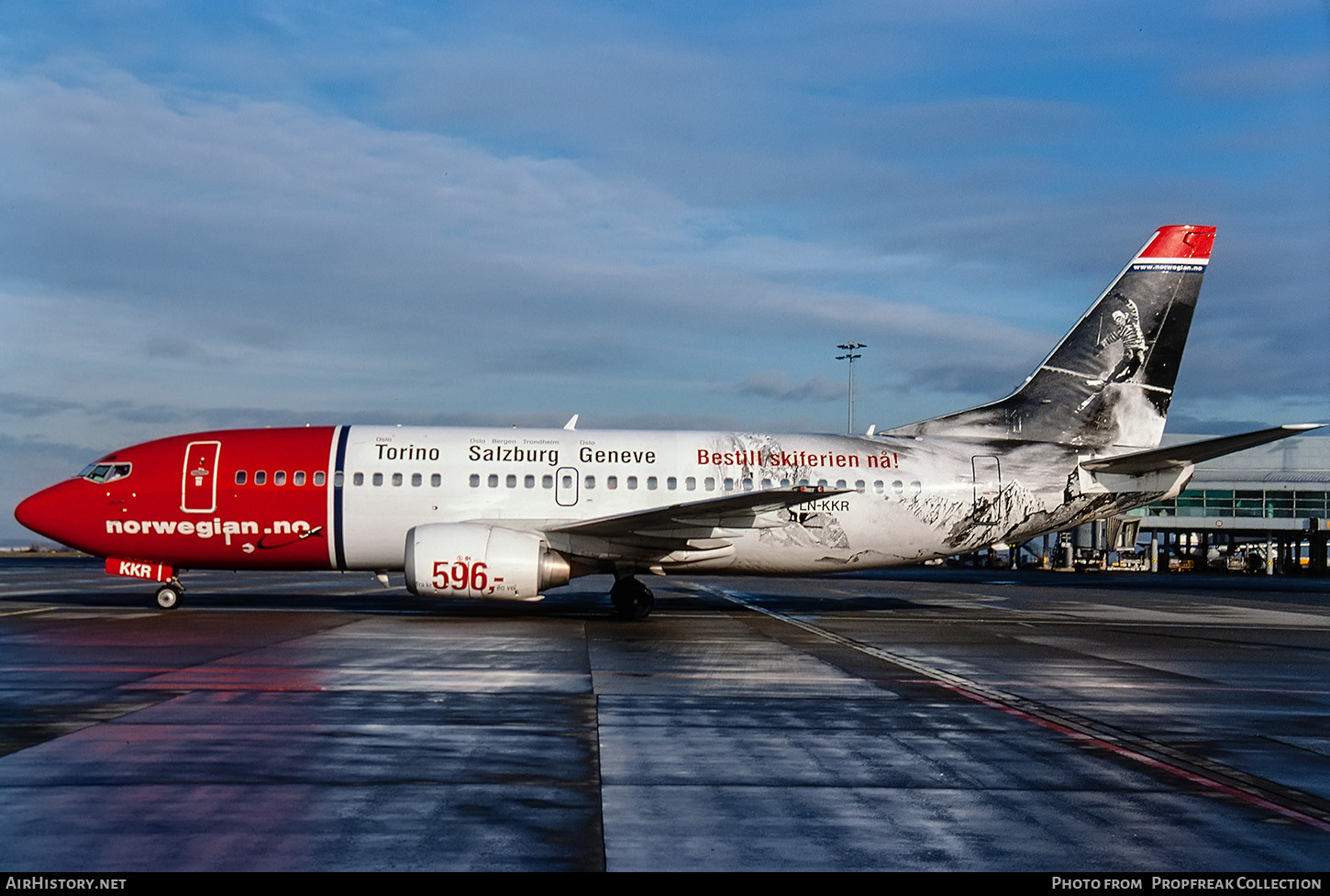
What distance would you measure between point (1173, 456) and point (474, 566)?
14258 millimetres

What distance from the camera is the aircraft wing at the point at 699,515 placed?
65.4 feet

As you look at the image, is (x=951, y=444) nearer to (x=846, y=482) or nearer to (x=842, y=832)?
(x=846, y=482)

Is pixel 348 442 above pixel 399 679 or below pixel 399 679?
above

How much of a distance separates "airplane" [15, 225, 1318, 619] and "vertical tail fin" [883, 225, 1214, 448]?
4 cm

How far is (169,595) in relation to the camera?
22766 millimetres

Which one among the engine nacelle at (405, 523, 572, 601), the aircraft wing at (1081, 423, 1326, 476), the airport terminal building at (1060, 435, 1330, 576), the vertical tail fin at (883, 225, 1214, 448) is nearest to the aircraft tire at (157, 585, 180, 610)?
the engine nacelle at (405, 523, 572, 601)

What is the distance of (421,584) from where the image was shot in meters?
20.0

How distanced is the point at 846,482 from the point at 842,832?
16.9 meters

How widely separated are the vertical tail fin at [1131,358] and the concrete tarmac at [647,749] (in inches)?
236

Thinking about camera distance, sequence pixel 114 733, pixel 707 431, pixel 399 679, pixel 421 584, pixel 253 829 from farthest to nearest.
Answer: pixel 707 431, pixel 421 584, pixel 399 679, pixel 114 733, pixel 253 829

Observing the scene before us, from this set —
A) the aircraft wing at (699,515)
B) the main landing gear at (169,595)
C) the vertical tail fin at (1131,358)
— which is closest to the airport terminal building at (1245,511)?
the vertical tail fin at (1131,358)

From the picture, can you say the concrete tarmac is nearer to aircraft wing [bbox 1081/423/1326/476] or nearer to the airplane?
the airplane

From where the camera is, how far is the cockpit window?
22.3m

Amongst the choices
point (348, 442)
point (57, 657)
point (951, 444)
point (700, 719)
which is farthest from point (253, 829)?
point (951, 444)
